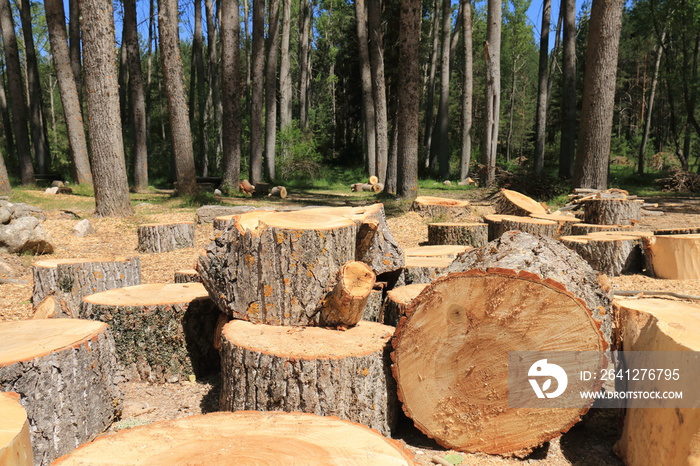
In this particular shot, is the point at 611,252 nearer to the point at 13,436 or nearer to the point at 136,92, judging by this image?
the point at 13,436

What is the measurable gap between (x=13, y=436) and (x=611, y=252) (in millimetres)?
6126

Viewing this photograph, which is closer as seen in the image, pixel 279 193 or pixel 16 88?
pixel 279 193

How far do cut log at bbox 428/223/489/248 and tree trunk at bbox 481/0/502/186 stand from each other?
8.54 metres

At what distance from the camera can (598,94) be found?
1015 cm

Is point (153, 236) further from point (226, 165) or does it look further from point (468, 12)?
point (468, 12)

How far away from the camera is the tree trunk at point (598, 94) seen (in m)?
9.83

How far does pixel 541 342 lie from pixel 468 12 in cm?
1924

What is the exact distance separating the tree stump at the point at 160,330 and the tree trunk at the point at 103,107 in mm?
6252

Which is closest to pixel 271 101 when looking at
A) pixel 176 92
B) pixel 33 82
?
pixel 176 92

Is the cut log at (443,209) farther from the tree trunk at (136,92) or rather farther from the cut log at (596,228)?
the tree trunk at (136,92)

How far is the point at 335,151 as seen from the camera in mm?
A: 33031

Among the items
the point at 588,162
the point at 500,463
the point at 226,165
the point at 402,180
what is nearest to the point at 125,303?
the point at 500,463

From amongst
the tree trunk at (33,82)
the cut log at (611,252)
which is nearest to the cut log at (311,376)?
the cut log at (611,252)

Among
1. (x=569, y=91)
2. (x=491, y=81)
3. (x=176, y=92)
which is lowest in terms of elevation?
(x=176, y=92)
